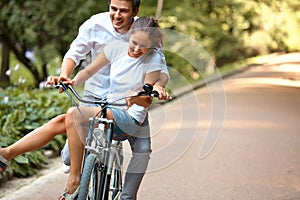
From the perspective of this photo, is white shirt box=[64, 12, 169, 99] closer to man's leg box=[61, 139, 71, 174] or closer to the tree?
man's leg box=[61, 139, 71, 174]

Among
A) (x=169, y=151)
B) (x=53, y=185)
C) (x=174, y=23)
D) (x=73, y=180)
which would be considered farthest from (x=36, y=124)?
(x=174, y=23)

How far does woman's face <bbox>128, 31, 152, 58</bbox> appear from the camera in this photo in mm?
3996

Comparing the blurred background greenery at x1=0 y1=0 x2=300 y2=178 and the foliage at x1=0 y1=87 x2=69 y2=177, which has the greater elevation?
the blurred background greenery at x1=0 y1=0 x2=300 y2=178

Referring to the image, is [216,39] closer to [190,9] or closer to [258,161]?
[190,9]

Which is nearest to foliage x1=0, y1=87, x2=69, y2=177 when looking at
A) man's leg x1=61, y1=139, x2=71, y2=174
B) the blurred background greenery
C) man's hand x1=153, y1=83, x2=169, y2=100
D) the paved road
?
the blurred background greenery

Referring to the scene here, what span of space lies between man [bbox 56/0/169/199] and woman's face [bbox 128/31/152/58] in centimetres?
19

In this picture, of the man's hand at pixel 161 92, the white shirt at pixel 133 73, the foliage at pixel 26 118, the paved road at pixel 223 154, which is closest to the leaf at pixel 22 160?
the foliage at pixel 26 118

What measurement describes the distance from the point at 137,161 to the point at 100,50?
30.6 inches

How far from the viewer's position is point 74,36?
14.6 meters

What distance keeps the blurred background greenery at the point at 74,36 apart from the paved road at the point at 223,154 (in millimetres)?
583

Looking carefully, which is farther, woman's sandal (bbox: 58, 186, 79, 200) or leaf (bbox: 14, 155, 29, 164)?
leaf (bbox: 14, 155, 29, 164)

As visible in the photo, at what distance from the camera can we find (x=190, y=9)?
20016mm

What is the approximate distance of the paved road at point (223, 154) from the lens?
231 inches

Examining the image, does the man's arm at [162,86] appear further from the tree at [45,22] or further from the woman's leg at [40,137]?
the tree at [45,22]
